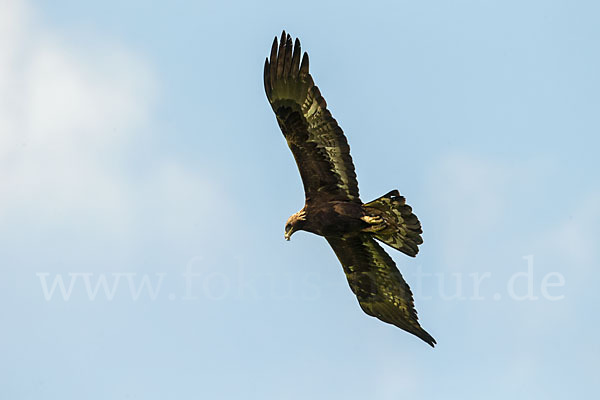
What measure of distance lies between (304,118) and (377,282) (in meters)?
3.34

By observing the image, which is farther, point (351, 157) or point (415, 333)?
point (415, 333)

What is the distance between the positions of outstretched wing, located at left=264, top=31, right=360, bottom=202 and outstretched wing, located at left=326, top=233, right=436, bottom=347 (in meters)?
1.35

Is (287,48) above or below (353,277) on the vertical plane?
above

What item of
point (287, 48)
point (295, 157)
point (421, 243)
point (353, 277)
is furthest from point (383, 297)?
point (287, 48)

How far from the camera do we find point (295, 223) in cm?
1628

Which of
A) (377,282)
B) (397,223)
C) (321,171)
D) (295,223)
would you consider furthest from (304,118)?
(377,282)

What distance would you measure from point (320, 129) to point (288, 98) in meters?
0.70

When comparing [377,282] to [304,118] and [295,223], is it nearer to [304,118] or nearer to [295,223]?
[295,223]

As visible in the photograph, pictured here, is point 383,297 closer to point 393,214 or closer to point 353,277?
point 353,277

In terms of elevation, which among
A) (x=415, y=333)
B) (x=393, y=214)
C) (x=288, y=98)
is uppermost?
(x=288, y=98)

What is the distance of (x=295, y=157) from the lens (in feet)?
53.2

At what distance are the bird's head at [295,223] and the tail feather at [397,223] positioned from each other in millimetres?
1002

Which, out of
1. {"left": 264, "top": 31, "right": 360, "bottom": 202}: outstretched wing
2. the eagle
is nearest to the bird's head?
the eagle

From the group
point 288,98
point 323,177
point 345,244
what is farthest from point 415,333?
point 288,98
